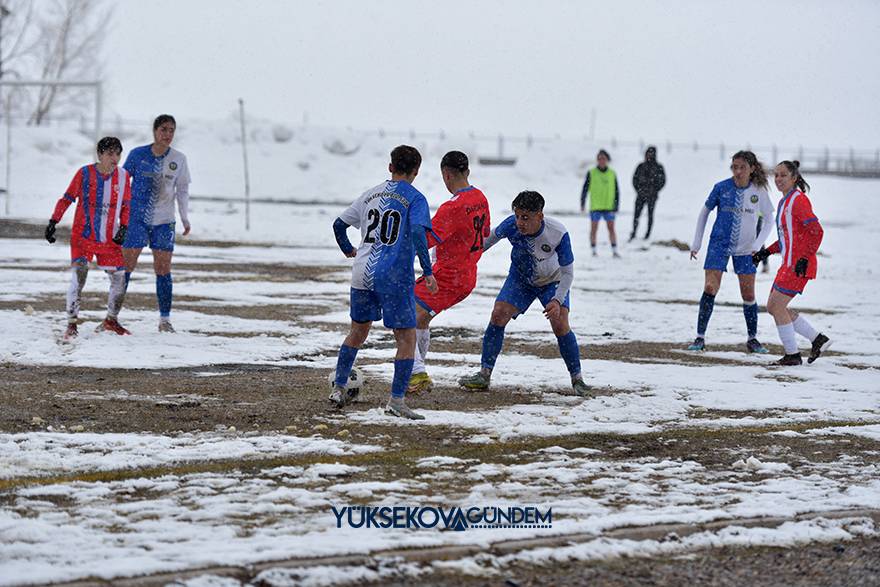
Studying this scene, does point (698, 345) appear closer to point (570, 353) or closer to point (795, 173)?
point (795, 173)

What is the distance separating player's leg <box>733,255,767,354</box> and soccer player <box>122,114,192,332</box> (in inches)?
199

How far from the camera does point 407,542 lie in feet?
15.6

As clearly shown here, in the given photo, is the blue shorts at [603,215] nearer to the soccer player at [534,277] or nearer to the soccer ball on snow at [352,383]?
the soccer player at [534,277]

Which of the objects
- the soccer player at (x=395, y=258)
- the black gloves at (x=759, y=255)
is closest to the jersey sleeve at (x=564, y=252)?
the soccer player at (x=395, y=258)

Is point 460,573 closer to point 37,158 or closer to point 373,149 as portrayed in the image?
point 37,158

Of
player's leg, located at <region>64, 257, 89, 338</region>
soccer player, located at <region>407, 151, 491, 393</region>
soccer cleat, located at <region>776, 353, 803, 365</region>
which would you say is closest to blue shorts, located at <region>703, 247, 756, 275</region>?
soccer cleat, located at <region>776, 353, 803, 365</region>

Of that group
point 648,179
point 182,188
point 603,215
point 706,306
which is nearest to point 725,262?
point 706,306

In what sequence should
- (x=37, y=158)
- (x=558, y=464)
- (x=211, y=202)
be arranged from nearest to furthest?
(x=558, y=464) → (x=211, y=202) → (x=37, y=158)

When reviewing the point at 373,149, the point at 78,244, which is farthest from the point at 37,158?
the point at 78,244

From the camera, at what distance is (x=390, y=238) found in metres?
7.50

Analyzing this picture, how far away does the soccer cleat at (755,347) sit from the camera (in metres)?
11.5

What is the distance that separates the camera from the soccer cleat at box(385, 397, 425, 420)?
24.5 feet

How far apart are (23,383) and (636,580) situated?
5.04 metres

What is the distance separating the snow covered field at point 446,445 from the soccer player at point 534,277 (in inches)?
9.2
